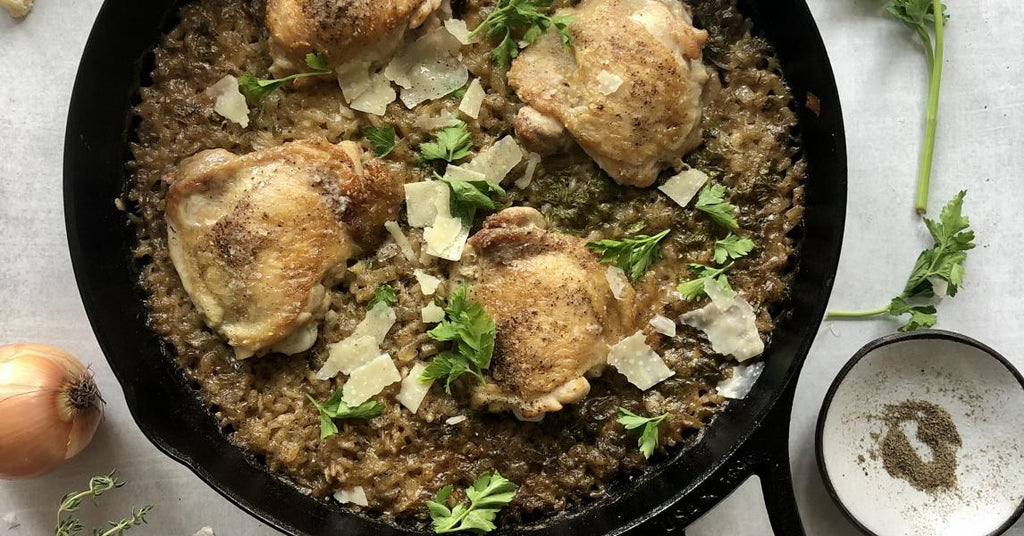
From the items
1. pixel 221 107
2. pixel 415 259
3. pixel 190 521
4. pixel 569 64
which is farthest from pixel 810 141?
pixel 190 521

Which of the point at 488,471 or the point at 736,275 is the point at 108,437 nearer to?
the point at 488,471

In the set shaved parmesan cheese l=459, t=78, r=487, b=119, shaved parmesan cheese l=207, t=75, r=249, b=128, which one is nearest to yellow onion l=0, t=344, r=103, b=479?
shaved parmesan cheese l=207, t=75, r=249, b=128

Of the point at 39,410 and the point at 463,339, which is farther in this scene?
the point at 39,410

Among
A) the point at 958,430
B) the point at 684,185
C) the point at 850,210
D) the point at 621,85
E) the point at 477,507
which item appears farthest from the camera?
the point at 850,210

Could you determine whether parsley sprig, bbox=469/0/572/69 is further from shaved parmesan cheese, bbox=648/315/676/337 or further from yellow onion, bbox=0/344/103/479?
yellow onion, bbox=0/344/103/479

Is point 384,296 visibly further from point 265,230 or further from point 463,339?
point 265,230

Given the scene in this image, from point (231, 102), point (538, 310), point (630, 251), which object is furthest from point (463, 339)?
point (231, 102)

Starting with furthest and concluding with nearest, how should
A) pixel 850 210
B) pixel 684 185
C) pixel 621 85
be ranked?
pixel 850 210 < pixel 684 185 < pixel 621 85
